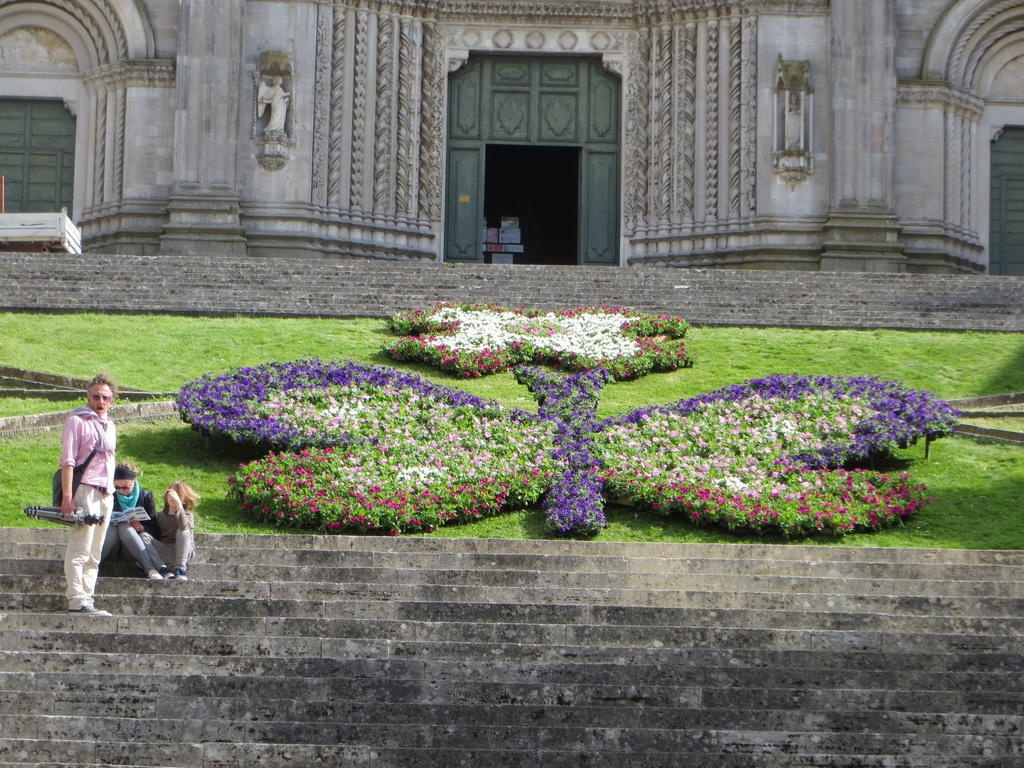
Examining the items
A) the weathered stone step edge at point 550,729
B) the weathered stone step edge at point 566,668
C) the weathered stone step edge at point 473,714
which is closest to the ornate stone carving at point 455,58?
the weathered stone step edge at point 566,668

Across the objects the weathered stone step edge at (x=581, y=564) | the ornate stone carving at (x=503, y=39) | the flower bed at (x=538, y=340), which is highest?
the ornate stone carving at (x=503, y=39)

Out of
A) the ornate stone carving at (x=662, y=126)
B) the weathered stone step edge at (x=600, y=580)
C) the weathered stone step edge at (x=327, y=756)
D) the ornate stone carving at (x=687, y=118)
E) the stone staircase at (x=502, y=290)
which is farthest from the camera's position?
the ornate stone carving at (x=662, y=126)

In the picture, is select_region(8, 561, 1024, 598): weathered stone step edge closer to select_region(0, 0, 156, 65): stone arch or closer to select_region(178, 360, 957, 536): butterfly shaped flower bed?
select_region(178, 360, 957, 536): butterfly shaped flower bed

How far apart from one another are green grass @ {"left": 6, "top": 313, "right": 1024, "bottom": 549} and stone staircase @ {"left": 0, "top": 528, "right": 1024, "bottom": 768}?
169cm

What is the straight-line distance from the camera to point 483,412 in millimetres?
15422

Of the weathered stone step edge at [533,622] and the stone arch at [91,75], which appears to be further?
the stone arch at [91,75]

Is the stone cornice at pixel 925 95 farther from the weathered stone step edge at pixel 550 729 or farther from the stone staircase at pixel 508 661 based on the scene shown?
the weathered stone step edge at pixel 550 729

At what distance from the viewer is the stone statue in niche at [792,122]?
96.7 ft

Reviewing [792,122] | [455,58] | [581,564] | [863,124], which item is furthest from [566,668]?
[455,58]

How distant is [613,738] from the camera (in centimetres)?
896

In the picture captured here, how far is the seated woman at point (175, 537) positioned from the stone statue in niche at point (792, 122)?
20220 mm

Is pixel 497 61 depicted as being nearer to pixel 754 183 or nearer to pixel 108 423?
pixel 754 183

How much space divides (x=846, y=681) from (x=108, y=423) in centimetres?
489

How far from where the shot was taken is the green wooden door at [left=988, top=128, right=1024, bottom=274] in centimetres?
3094
